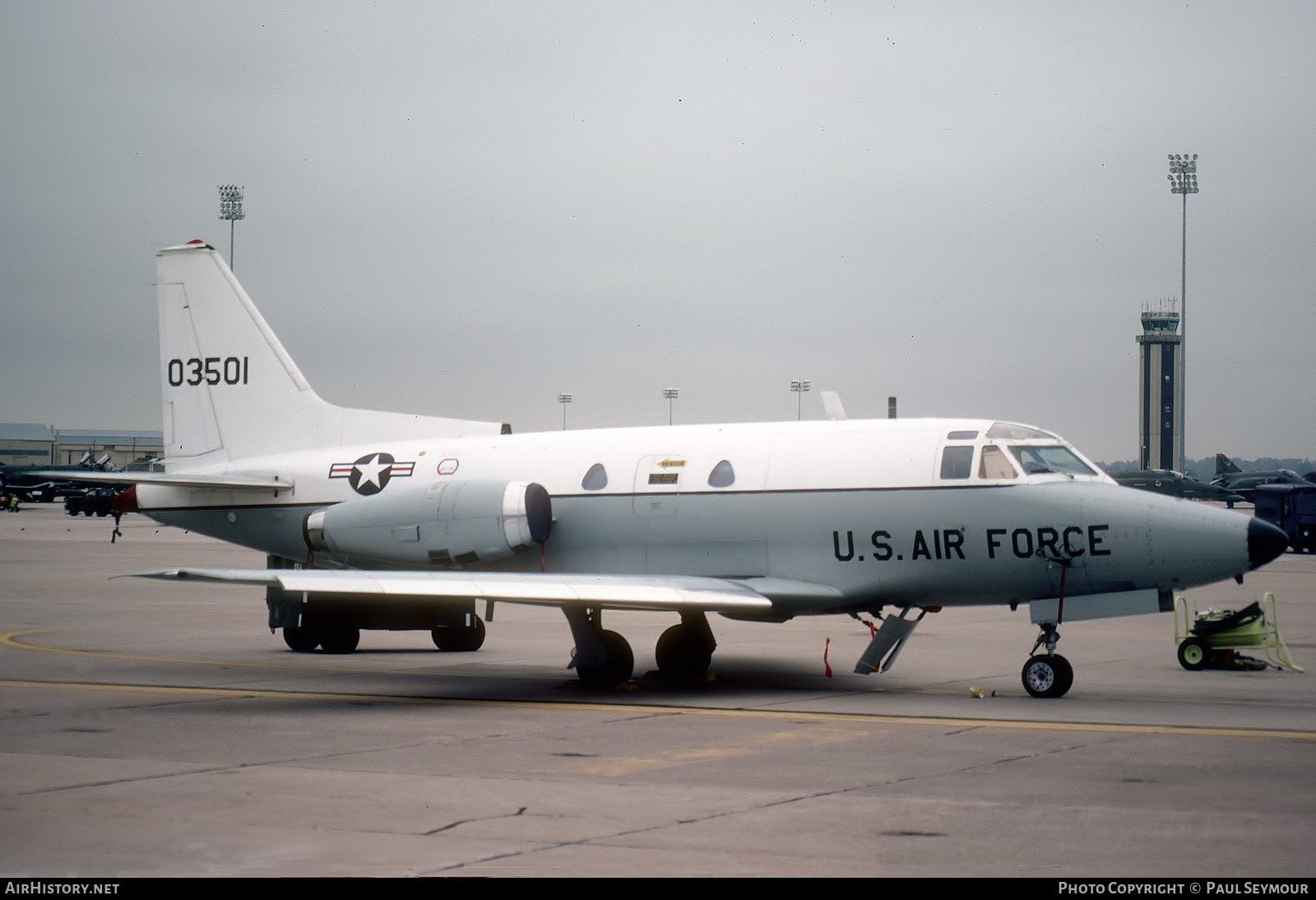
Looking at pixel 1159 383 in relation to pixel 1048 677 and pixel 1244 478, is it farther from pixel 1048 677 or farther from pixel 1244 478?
pixel 1048 677

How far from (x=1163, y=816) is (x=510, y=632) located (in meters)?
17.5

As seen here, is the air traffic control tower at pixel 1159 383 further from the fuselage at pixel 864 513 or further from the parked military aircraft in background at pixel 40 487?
the fuselage at pixel 864 513

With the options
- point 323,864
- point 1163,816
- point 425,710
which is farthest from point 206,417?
point 1163,816

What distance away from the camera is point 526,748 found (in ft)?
39.5

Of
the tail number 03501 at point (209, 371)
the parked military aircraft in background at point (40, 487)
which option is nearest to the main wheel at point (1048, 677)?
the tail number 03501 at point (209, 371)

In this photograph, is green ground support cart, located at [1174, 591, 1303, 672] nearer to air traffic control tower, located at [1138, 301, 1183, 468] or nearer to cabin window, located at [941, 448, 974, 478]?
cabin window, located at [941, 448, 974, 478]

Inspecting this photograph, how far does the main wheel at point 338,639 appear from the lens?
21516mm

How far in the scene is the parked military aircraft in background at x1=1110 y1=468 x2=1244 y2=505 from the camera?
78.9 metres

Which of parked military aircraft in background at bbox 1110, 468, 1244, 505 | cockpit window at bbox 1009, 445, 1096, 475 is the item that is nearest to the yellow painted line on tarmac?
cockpit window at bbox 1009, 445, 1096, 475

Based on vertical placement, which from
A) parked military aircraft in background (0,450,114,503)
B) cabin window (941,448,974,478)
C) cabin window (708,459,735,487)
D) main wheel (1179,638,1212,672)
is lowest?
main wheel (1179,638,1212,672)

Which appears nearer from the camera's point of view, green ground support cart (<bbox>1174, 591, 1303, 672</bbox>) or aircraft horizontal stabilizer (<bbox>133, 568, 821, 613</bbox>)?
aircraft horizontal stabilizer (<bbox>133, 568, 821, 613</bbox>)

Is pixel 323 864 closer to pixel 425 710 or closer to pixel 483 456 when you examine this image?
pixel 425 710

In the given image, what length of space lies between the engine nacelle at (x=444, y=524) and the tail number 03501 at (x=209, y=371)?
444cm

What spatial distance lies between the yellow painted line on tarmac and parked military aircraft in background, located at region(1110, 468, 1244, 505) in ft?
206
